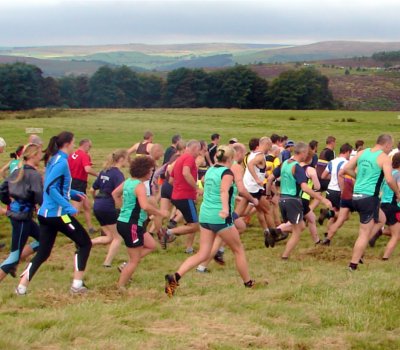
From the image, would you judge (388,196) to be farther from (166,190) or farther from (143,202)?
(143,202)

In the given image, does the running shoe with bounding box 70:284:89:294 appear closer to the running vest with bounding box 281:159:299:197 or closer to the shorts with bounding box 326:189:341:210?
the running vest with bounding box 281:159:299:197

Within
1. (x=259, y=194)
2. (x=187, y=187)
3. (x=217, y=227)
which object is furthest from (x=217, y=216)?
(x=259, y=194)

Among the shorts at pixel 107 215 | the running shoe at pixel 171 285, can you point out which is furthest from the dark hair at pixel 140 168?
the shorts at pixel 107 215

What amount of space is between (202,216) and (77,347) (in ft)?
10.3

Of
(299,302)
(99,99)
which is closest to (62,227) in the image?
(299,302)

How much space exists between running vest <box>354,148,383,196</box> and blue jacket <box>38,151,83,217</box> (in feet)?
14.0

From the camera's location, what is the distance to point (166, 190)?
1278 cm

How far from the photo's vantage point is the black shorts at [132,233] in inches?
341

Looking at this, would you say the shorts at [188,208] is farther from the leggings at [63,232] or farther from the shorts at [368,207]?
the leggings at [63,232]

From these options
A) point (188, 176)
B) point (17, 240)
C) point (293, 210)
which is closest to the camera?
point (17, 240)

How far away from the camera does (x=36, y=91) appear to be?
90.1 m

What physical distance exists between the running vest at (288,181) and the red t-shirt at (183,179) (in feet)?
4.75

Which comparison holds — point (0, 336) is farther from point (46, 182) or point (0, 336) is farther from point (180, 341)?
point (46, 182)

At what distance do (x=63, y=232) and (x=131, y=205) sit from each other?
0.91 m
